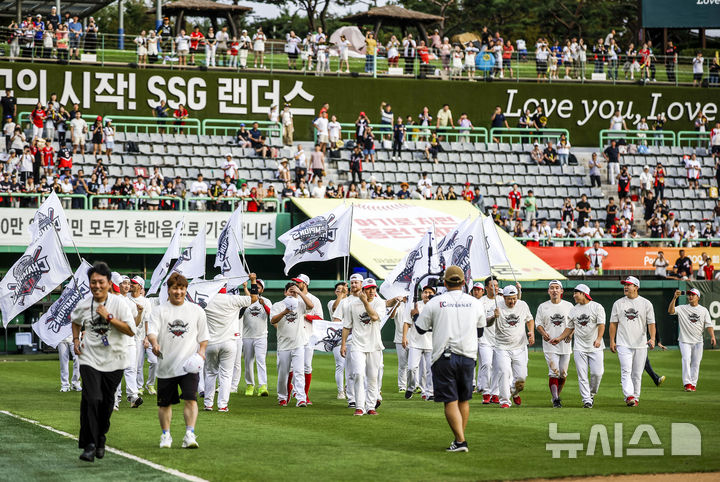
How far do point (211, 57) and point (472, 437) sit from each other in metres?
33.7

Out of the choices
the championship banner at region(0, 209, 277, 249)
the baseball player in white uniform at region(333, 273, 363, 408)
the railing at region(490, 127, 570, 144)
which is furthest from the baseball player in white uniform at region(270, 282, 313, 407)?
the railing at region(490, 127, 570, 144)

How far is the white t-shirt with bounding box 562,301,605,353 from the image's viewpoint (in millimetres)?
18125

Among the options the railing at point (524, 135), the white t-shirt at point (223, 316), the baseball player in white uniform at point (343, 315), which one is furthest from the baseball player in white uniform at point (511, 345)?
the railing at point (524, 135)

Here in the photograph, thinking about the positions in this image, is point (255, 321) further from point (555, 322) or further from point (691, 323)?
point (691, 323)

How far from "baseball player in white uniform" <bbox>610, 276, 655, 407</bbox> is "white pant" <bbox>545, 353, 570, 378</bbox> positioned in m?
0.83

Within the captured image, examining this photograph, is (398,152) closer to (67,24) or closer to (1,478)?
(67,24)

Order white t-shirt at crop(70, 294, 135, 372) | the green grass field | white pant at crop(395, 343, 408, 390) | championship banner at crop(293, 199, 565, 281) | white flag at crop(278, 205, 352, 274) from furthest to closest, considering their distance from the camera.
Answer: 1. championship banner at crop(293, 199, 565, 281)
2. white flag at crop(278, 205, 352, 274)
3. white pant at crop(395, 343, 408, 390)
4. white t-shirt at crop(70, 294, 135, 372)
5. the green grass field

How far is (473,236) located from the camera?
20156mm

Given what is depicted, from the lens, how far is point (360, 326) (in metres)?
16.8

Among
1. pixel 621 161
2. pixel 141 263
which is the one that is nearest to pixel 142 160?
pixel 141 263

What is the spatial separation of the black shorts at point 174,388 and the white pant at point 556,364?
7226 mm

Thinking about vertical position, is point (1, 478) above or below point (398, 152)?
below

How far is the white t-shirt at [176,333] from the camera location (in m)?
12.6

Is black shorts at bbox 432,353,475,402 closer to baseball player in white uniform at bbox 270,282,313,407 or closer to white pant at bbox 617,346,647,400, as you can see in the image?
baseball player in white uniform at bbox 270,282,313,407
